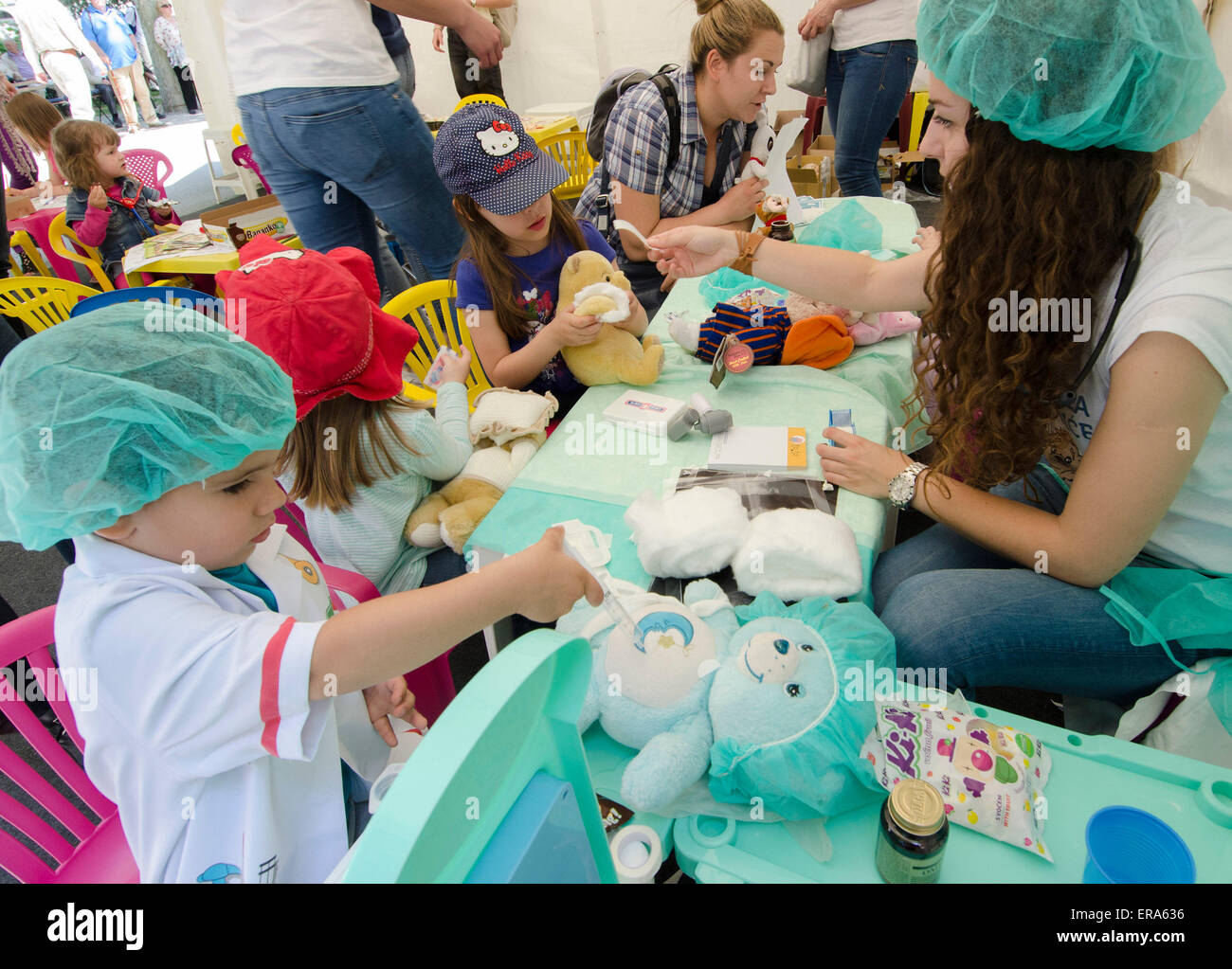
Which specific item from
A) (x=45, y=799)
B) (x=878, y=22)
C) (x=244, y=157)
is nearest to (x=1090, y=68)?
(x=45, y=799)

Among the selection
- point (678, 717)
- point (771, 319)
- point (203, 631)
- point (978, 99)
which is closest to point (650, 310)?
point (771, 319)

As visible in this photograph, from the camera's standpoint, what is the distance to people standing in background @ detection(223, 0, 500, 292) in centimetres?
179

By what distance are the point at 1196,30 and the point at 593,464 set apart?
43.0 inches

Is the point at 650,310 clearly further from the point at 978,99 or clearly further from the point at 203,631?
the point at 203,631

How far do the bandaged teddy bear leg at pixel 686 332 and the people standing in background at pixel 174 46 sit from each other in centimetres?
528

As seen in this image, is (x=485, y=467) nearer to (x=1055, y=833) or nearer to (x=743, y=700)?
(x=743, y=700)

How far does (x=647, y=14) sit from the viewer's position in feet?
15.3

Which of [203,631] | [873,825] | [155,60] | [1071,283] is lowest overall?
[873,825]

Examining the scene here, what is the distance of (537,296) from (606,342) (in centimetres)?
35

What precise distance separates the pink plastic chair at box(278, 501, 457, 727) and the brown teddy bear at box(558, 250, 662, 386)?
0.72 meters

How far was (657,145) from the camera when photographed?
2125mm

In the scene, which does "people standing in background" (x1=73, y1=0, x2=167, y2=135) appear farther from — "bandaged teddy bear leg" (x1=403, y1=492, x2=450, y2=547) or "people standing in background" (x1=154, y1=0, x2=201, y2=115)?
"bandaged teddy bear leg" (x1=403, y1=492, x2=450, y2=547)

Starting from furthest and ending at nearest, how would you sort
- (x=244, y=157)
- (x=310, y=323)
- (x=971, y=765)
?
(x=244, y=157), (x=310, y=323), (x=971, y=765)
